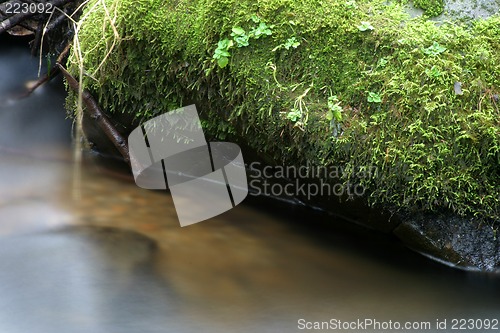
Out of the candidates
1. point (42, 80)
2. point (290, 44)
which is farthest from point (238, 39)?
point (42, 80)

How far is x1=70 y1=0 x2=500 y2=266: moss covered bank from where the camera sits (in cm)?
299

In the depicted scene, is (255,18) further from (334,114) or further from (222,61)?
(334,114)

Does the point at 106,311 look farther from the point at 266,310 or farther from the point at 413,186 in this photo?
the point at 413,186

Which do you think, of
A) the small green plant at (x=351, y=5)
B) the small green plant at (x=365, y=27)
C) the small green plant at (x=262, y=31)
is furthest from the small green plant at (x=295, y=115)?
the small green plant at (x=351, y=5)

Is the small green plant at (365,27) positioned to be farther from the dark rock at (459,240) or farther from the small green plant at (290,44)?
the dark rock at (459,240)

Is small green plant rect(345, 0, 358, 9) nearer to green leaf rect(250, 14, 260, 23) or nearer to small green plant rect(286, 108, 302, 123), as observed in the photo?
green leaf rect(250, 14, 260, 23)

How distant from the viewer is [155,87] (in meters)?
3.80

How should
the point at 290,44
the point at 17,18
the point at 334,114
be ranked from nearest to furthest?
the point at 334,114 → the point at 290,44 → the point at 17,18

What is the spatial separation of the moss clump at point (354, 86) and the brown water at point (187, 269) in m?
0.40

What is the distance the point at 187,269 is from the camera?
121 inches

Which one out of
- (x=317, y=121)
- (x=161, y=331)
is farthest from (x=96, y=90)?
(x=161, y=331)

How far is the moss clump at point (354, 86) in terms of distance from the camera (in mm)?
2988

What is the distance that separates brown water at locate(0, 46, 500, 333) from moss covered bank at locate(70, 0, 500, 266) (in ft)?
1.26

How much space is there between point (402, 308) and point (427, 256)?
0.54 metres
